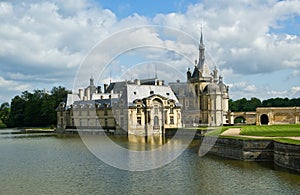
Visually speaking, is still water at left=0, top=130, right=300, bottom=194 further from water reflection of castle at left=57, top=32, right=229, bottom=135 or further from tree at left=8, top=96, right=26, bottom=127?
tree at left=8, top=96, right=26, bottom=127

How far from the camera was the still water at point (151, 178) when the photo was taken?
18.6 meters

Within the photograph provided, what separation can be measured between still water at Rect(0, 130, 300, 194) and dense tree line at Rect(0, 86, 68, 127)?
187 ft

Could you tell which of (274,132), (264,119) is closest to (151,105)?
(264,119)

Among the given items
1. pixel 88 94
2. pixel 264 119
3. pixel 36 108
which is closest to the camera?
pixel 264 119

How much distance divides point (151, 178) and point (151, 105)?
39.7 m

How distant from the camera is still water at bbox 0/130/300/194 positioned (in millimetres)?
18609

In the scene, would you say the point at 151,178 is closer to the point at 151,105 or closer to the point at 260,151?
the point at 260,151

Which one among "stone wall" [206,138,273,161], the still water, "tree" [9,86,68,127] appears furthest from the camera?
"tree" [9,86,68,127]

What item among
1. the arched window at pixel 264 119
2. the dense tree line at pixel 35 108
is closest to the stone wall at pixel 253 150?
the arched window at pixel 264 119

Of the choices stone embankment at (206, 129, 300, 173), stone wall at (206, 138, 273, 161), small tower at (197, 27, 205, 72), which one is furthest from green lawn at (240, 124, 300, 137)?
small tower at (197, 27, 205, 72)

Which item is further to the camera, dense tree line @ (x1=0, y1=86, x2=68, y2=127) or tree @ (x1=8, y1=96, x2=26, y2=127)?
tree @ (x1=8, y1=96, x2=26, y2=127)

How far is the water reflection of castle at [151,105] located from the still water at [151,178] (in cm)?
3202

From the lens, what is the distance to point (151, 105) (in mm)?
60938

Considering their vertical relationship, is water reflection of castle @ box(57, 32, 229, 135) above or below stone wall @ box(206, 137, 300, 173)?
above
